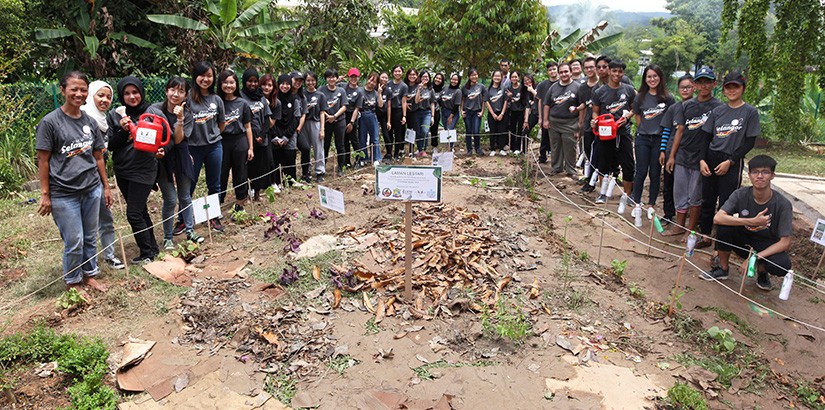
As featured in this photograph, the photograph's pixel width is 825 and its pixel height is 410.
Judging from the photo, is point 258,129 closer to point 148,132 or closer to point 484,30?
point 148,132

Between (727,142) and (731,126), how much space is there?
16 cm

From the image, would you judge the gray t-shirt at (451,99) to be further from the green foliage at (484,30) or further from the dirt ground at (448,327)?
the dirt ground at (448,327)

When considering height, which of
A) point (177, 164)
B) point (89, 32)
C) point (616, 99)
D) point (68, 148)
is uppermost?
point (89, 32)

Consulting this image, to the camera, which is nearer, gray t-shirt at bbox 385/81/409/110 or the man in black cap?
the man in black cap

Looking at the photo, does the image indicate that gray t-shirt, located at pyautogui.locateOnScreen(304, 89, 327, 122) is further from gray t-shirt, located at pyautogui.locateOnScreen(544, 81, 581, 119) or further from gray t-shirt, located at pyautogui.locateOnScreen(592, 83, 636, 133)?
gray t-shirt, located at pyautogui.locateOnScreen(592, 83, 636, 133)

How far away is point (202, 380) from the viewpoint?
356cm

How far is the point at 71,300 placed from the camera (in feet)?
14.1

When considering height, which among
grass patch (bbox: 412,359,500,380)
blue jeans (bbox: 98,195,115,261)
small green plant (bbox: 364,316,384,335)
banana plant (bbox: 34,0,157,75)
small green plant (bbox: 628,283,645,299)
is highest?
banana plant (bbox: 34,0,157,75)

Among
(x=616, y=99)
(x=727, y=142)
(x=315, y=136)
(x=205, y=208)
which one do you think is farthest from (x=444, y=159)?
(x=727, y=142)

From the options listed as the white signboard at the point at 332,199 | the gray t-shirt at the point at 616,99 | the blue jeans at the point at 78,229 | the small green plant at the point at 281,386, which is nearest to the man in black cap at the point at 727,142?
the gray t-shirt at the point at 616,99

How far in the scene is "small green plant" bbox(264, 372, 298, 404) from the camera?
340cm

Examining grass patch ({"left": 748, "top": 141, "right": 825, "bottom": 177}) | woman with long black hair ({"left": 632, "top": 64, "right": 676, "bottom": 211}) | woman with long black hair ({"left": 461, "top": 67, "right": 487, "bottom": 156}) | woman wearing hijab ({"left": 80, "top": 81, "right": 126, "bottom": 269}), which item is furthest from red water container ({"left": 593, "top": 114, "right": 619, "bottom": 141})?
woman wearing hijab ({"left": 80, "top": 81, "right": 126, "bottom": 269})

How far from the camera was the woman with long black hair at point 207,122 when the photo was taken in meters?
5.61

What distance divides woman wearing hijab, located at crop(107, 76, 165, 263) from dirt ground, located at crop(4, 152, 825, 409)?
1.56 feet
